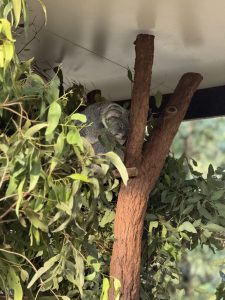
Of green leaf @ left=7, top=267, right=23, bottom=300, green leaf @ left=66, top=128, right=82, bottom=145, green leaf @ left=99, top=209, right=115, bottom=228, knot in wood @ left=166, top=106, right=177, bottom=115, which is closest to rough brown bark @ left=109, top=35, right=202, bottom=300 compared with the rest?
knot in wood @ left=166, top=106, right=177, bottom=115

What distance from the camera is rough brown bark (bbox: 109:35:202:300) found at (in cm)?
137

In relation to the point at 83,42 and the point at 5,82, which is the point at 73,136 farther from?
the point at 83,42

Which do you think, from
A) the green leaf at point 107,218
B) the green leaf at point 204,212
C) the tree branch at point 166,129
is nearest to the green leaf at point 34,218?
the tree branch at point 166,129

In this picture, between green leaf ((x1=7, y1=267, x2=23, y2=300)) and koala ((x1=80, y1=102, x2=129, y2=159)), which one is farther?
koala ((x1=80, y1=102, x2=129, y2=159))

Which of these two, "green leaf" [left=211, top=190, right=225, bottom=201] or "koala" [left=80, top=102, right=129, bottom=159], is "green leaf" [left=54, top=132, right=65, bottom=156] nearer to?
"koala" [left=80, top=102, right=129, bottom=159]

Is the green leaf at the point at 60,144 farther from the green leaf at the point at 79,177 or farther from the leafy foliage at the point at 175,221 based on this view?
the leafy foliage at the point at 175,221

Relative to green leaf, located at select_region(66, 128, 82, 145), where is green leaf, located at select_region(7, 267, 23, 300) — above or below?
below

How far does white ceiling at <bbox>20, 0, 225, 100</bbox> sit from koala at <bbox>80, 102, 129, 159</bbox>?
0.19m

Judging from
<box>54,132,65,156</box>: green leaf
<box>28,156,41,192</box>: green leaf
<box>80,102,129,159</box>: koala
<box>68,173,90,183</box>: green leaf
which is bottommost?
<box>28,156,41,192</box>: green leaf

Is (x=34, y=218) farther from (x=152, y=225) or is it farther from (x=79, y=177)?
(x=152, y=225)

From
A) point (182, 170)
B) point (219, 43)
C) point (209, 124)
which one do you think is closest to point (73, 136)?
point (219, 43)

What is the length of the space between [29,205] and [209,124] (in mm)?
3851

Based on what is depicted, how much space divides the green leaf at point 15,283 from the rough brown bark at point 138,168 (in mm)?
447

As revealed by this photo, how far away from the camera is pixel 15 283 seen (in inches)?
36.5
